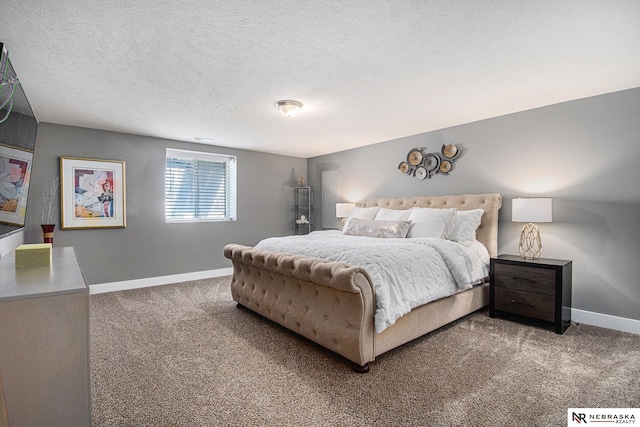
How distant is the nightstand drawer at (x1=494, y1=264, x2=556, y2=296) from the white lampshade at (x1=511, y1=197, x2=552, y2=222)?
492 mm

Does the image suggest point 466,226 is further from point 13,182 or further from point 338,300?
point 13,182

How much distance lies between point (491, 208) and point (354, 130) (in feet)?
6.71

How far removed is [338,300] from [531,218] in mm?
2207

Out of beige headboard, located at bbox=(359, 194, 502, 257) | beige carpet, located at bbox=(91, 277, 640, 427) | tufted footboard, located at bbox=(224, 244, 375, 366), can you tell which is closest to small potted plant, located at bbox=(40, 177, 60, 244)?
beige carpet, located at bbox=(91, 277, 640, 427)

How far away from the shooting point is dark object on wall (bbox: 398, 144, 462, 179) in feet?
13.8

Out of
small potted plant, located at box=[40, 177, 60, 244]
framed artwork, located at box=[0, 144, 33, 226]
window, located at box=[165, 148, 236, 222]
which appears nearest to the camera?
framed artwork, located at box=[0, 144, 33, 226]

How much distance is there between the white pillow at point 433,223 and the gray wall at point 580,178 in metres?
0.67

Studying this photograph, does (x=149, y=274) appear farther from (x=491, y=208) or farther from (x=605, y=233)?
(x=605, y=233)

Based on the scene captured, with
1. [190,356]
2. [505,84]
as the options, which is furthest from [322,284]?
[505,84]

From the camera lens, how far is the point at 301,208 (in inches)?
255

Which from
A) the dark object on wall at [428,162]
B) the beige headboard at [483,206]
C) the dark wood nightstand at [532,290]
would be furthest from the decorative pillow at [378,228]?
the dark object on wall at [428,162]

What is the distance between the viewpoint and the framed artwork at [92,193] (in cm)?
407

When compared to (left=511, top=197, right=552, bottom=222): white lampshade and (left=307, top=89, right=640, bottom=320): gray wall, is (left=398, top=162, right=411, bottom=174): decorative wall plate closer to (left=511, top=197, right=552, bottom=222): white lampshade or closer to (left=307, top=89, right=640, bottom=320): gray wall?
(left=307, top=89, right=640, bottom=320): gray wall

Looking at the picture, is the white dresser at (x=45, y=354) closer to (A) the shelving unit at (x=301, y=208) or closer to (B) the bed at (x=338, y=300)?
(B) the bed at (x=338, y=300)
